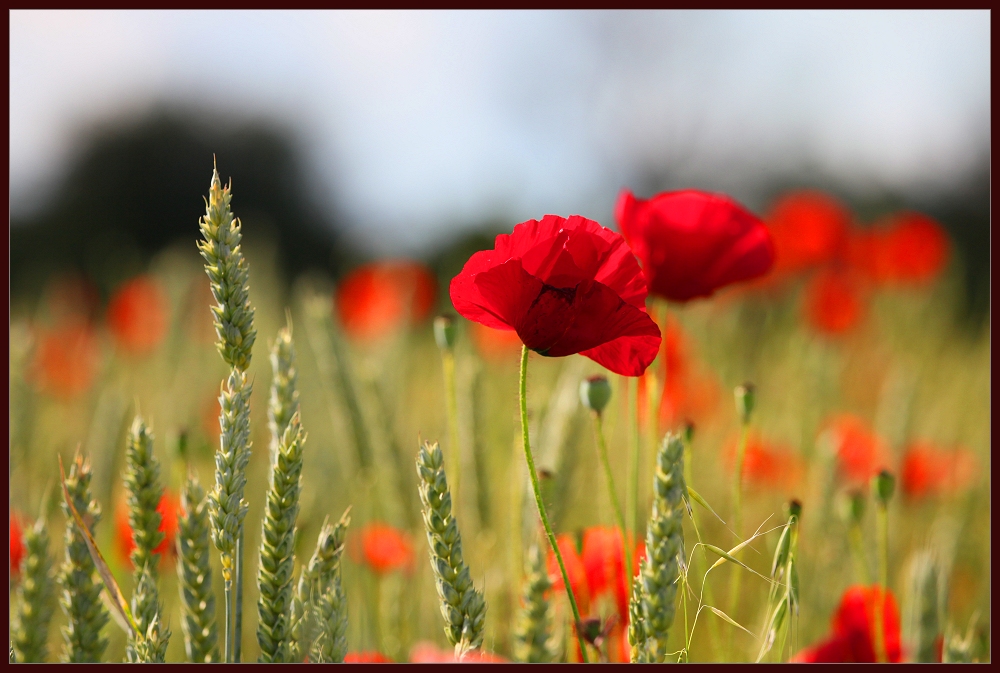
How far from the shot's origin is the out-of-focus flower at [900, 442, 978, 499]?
4.26ft

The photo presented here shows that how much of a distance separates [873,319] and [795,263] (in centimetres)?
60

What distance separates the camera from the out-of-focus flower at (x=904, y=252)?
2.26 meters

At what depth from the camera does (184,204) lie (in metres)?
5.21

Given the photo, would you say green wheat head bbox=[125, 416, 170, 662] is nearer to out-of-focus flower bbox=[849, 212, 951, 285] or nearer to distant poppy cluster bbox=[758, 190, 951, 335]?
distant poppy cluster bbox=[758, 190, 951, 335]

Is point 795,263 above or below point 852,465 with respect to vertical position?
above

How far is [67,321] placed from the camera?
2.37 meters

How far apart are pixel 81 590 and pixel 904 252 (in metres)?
2.30

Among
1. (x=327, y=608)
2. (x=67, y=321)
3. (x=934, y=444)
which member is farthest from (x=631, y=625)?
(x=67, y=321)

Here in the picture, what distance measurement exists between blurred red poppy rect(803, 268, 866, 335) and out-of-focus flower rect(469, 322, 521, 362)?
0.77m

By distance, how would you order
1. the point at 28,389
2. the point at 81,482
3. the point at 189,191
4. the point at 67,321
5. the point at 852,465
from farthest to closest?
1. the point at 189,191
2. the point at 67,321
3. the point at 852,465
4. the point at 28,389
5. the point at 81,482

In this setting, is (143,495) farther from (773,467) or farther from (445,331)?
(773,467)

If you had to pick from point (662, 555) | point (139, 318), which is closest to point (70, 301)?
point (139, 318)

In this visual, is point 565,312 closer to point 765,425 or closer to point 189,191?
point 765,425

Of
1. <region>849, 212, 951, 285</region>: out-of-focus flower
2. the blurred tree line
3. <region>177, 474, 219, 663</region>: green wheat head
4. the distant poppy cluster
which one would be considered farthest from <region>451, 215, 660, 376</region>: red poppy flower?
the blurred tree line
